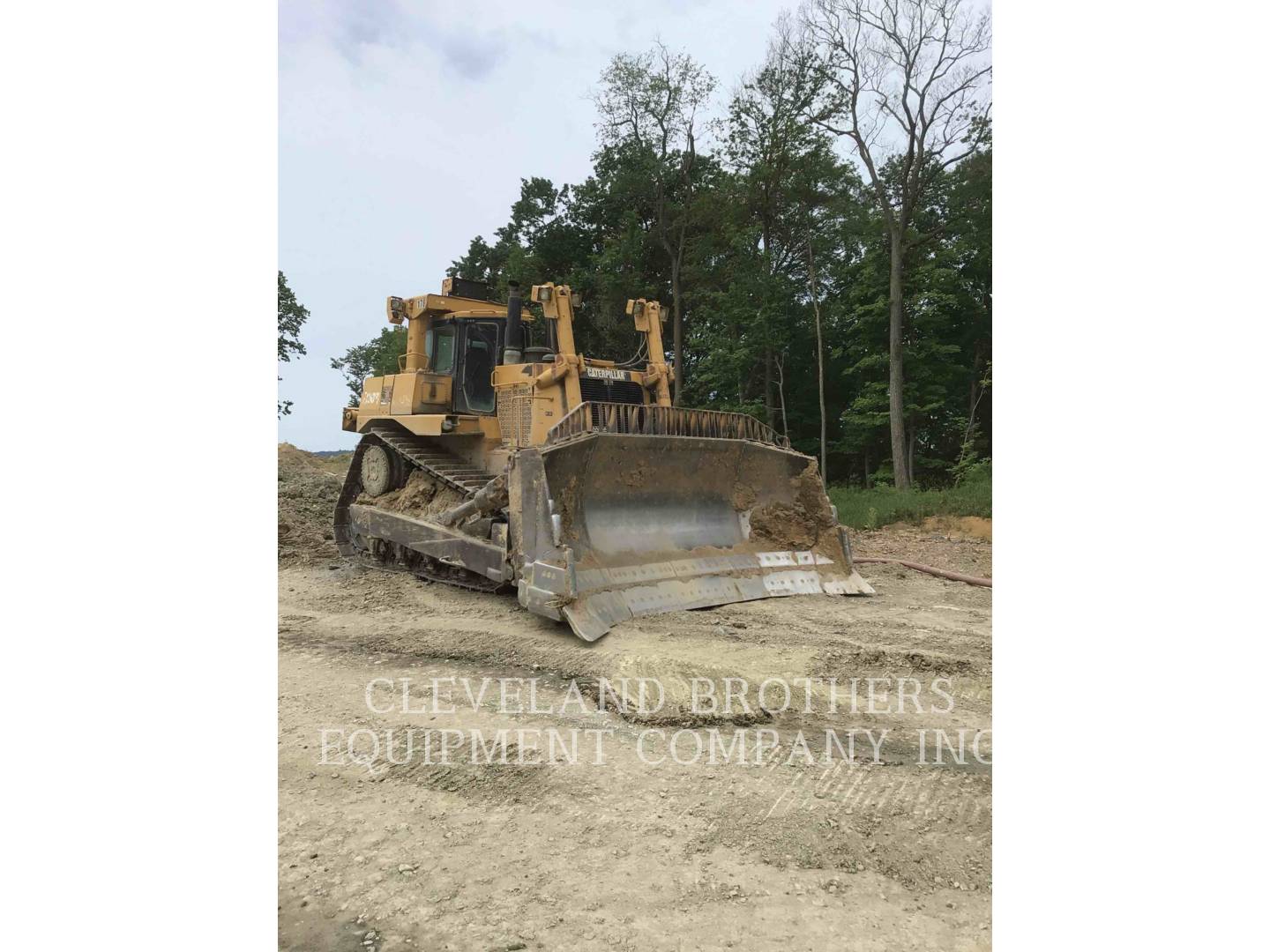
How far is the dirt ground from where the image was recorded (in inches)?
86.1

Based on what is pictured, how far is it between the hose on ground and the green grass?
367cm

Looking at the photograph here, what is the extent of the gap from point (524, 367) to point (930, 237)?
34.3ft

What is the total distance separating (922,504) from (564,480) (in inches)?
334

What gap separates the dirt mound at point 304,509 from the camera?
9.03 meters

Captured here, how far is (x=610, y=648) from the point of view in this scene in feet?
15.0

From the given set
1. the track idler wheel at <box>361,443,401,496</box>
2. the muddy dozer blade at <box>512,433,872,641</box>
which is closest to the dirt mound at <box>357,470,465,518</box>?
the track idler wheel at <box>361,443,401,496</box>

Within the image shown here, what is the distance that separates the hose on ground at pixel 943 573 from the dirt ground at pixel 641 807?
92.1 inches

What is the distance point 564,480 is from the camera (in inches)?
222

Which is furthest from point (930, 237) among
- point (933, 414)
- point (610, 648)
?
point (610, 648)

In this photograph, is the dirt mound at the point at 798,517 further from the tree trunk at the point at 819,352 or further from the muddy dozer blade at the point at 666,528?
the tree trunk at the point at 819,352

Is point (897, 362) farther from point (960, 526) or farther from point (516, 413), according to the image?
point (516, 413)

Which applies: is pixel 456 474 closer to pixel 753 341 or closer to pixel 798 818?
pixel 798 818

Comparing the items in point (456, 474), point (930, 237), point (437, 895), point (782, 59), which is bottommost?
point (437, 895)

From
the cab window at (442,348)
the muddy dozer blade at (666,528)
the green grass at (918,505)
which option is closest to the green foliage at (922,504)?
A: the green grass at (918,505)
